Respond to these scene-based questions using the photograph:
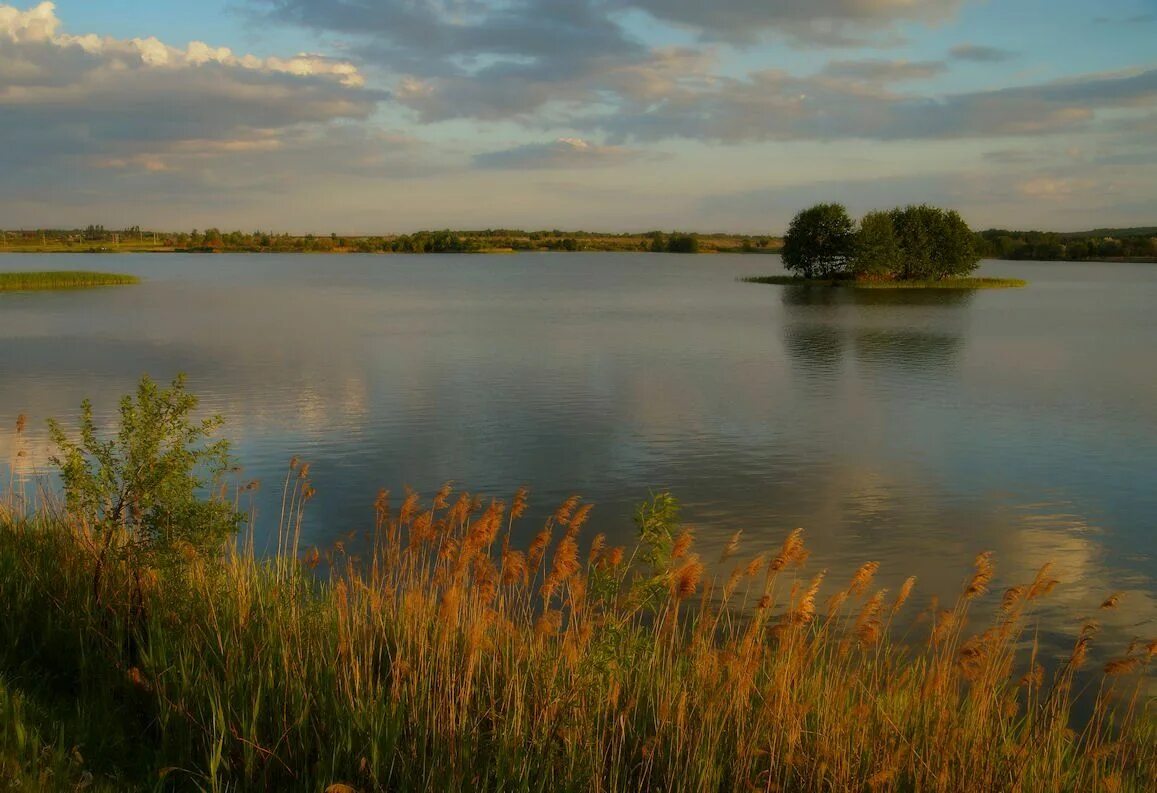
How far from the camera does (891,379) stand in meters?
29.5

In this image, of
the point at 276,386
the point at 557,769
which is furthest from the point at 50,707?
the point at 276,386

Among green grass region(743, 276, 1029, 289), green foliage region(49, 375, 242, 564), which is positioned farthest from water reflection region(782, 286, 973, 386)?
green foliage region(49, 375, 242, 564)

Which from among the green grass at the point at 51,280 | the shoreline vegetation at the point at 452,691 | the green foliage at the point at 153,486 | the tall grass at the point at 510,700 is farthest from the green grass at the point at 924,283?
the tall grass at the point at 510,700

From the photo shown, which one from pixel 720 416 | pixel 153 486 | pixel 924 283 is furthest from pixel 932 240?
pixel 153 486

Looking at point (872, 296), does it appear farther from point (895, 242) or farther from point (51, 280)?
point (51, 280)

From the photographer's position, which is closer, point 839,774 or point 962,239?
point 839,774

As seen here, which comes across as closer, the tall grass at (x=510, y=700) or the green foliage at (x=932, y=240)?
the tall grass at (x=510, y=700)

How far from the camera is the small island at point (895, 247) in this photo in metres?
83.9

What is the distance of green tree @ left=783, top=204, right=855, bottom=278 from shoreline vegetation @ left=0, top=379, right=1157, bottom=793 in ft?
275

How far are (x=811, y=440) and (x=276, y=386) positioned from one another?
1498cm

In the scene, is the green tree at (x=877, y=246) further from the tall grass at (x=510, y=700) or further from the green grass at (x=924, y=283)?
the tall grass at (x=510, y=700)

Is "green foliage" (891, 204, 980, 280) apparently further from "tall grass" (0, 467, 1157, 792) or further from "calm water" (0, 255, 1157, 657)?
"tall grass" (0, 467, 1157, 792)

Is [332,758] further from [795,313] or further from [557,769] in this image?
[795,313]

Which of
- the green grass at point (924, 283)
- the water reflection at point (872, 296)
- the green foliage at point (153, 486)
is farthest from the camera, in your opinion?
the green grass at point (924, 283)
